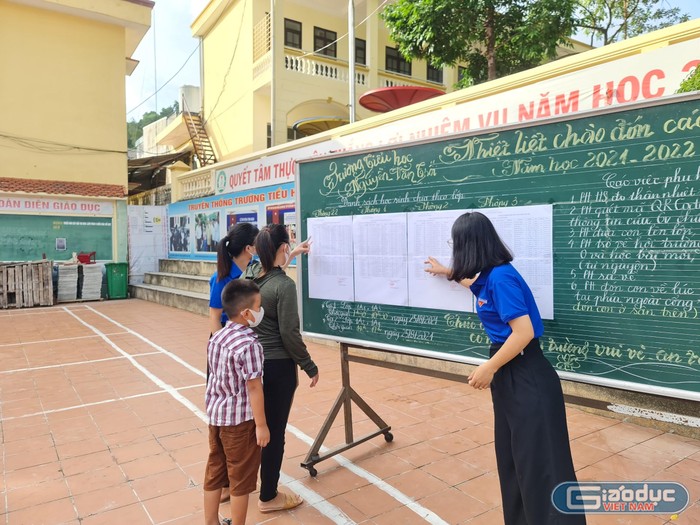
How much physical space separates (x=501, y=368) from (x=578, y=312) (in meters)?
0.54

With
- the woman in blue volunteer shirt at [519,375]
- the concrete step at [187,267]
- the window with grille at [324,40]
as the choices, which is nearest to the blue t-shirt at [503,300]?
the woman in blue volunteer shirt at [519,375]

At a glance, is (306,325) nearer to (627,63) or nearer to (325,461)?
(325,461)

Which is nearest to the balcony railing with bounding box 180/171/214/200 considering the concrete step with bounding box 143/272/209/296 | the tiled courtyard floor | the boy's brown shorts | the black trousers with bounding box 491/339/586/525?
the concrete step with bounding box 143/272/209/296

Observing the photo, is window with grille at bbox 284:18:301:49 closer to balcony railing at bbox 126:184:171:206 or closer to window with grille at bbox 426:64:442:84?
window with grille at bbox 426:64:442:84

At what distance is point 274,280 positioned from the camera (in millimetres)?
2775

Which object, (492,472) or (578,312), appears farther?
(492,472)

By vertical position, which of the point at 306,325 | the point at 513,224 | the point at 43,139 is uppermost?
the point at 43,139

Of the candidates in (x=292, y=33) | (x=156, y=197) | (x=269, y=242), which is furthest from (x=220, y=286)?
(x=156, y=197)

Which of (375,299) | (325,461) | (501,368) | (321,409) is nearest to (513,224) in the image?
(501,368)

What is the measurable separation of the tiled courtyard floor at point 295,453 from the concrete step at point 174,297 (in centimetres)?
428

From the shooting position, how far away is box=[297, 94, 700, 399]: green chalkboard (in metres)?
1.99

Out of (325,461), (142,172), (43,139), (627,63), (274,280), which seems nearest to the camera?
(274,280)
